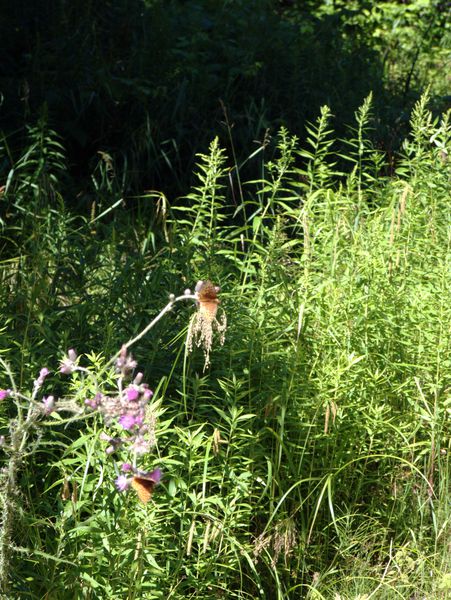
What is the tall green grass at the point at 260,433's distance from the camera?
2719 millimetres

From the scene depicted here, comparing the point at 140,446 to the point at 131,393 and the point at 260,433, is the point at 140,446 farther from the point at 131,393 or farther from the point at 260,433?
the point at 260,433

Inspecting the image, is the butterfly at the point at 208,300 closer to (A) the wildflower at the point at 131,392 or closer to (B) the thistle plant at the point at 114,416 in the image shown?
(B) the thistle plant at the point at 114,416

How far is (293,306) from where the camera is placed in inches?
145

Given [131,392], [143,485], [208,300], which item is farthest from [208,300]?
[143,485]

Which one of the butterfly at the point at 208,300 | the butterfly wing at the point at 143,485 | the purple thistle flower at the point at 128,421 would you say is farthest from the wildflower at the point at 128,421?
the butterfly at the point at 208,300

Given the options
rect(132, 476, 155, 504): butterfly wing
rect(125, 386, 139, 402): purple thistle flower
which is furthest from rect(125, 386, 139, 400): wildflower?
rect(132, 476, 155, 504): butterfly wing

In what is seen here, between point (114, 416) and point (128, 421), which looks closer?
point (128, 421)

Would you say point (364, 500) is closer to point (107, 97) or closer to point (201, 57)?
point (107, 97)

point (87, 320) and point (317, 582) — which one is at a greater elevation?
point (87, 320)

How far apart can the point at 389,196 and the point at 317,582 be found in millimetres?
2341

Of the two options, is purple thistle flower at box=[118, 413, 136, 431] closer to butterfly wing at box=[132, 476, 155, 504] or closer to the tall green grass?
butterfly wing at box=[132, 476, 155, 504]

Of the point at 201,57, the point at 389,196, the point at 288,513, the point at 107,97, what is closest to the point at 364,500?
the point at 288,513

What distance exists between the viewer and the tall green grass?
8.92 ft

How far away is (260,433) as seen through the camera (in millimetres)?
3037
